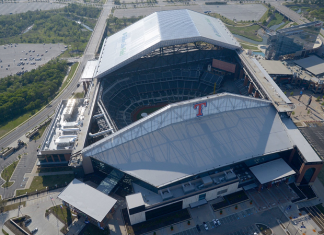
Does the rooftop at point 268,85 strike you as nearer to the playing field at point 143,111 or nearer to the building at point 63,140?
the playing field at point 143,111

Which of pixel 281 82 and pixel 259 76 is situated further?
pixel 281 82

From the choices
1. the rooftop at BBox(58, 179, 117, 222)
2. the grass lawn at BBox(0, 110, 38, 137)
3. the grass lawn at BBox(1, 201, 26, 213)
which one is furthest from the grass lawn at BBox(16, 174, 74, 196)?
the grass lawn at BBox(0, 110, 38, 137)

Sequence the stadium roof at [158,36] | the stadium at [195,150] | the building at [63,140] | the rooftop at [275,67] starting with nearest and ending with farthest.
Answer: the stadium at [195,150]
the building at [63,140]
the stadium roof at [158,36]
the rooftop at [275,67]

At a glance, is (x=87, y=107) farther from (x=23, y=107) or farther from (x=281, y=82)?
(x=281, y=82)

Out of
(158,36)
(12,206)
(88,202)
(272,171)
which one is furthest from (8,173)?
(272,171)

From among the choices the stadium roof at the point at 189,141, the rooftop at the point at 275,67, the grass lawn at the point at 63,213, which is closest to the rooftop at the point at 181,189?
the stadium roof at the point at 189,141

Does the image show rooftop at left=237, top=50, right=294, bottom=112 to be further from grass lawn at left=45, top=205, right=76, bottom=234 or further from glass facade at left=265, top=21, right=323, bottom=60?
grass lawn at left=45, top=205, right=76, bottom=234

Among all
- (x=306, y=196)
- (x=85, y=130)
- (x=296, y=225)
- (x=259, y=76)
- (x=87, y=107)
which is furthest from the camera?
(x=259, y=76)

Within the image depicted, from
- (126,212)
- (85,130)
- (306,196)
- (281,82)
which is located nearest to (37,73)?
(85,130)
